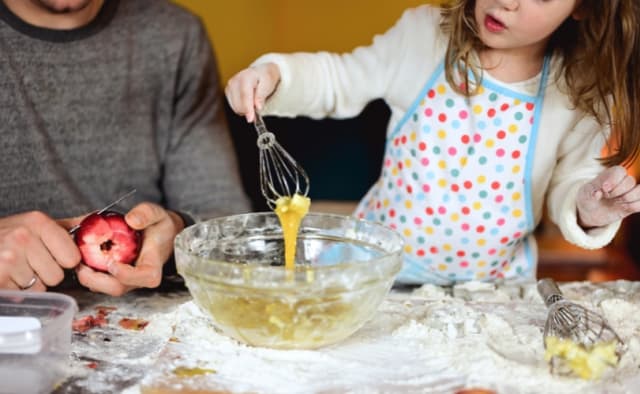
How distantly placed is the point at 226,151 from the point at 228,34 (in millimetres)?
892

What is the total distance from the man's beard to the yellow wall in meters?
1.00

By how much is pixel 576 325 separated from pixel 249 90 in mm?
591

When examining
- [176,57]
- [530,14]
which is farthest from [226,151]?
[530,14]

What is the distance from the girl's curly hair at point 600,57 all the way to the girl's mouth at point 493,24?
3.2 inches

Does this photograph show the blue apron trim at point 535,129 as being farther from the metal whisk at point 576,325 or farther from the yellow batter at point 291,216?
the yellow batter at point 291,216

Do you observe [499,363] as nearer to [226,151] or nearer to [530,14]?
[530,14]

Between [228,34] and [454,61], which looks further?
[228,34]

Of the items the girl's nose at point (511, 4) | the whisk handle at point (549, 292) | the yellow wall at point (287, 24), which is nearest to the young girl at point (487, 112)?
the girl's nose at point (511, 4)

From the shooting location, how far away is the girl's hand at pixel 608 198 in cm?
115

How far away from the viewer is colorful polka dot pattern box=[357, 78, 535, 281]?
1421 millimetres

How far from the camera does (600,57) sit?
1331mm

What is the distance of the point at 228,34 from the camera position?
100.0 inches

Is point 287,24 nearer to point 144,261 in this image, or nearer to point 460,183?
point 460,183

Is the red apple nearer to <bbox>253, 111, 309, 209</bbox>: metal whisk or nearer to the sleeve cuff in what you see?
<bbox>253, 111, 309, 209</bbox>: metal whisk
